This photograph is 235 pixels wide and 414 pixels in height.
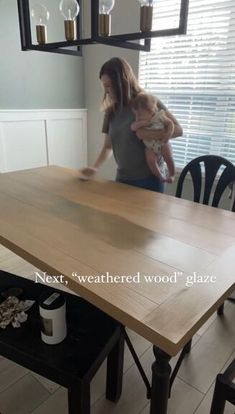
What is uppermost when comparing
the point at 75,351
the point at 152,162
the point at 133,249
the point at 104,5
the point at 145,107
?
the point at 104,5

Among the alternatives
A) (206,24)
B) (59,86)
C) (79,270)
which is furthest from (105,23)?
(59,86)

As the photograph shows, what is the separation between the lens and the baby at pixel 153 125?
1.56 metres

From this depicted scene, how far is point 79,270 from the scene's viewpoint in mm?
855

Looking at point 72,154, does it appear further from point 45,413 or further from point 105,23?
point 45,413

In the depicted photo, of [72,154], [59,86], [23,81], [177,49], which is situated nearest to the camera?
[177,49]

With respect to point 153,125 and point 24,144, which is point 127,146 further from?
point 24,144

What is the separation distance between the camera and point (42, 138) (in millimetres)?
3121

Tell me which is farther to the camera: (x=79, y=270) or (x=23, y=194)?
(x=23, y=194)

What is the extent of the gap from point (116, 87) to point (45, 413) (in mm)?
1579

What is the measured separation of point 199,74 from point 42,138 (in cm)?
165

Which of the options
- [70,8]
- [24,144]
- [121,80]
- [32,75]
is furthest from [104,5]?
[24,144]

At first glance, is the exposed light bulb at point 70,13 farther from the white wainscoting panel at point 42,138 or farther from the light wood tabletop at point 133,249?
the white wainscoting panel at point 42,138

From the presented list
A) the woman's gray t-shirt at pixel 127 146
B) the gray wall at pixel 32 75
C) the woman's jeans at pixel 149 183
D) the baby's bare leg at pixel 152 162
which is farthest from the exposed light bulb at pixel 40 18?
the gray wall at pixel 32 75

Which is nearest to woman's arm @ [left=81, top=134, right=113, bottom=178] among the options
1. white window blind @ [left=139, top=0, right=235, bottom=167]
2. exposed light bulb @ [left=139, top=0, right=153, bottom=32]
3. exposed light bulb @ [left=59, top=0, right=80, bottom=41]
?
exposed light bulb @ [left=59, top=0, right=80, bottom=41]
